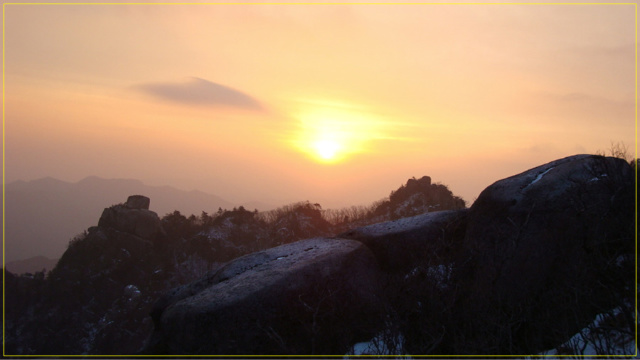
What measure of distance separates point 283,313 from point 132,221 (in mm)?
15168

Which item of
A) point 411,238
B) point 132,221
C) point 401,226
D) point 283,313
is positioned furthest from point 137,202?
point 283,313

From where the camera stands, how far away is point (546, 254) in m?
7.98

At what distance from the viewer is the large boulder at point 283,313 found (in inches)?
305

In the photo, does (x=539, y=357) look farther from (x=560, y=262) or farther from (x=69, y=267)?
(x=69, y=267)

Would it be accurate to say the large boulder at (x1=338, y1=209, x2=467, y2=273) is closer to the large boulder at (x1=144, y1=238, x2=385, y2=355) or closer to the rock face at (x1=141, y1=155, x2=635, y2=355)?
the rock face at (x1=141, y1=155, x2=635, y2=355)

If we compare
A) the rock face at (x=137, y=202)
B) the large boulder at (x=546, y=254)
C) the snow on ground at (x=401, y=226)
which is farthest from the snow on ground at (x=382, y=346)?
the rock face at (x=137, y=202)

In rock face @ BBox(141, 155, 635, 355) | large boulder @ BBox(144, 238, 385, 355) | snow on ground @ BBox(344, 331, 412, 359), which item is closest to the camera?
rock face @ BBox(141, 155, 635, 355)

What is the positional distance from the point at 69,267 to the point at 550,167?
59.4 ft

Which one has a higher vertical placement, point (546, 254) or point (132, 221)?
point (546, 254)

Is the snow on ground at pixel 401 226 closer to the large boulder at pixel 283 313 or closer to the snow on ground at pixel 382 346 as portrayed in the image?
the large boulder at pixel 283 313

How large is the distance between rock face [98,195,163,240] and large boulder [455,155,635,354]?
15528 millimetres

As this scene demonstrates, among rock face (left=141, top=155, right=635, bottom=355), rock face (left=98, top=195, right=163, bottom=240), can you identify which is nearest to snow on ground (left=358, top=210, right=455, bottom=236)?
rock face (left=141, top=155, right=635, bottom=355)

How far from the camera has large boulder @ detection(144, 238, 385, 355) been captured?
7.73 m

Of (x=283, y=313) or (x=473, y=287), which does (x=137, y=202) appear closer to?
(x=283, y=313)
